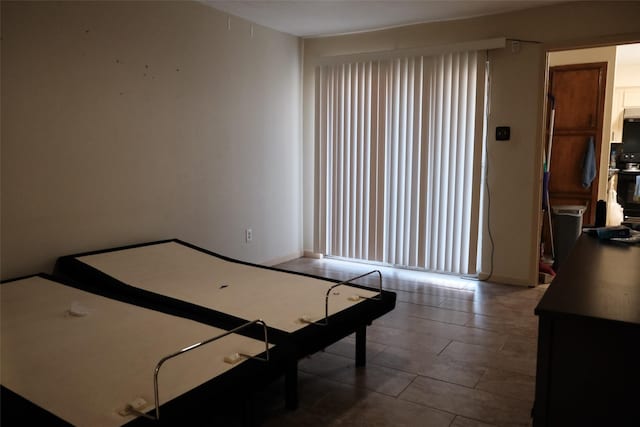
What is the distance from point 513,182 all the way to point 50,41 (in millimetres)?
3691

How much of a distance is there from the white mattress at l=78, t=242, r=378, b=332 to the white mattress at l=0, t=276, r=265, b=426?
0.30 meters

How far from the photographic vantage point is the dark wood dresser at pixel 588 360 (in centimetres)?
140

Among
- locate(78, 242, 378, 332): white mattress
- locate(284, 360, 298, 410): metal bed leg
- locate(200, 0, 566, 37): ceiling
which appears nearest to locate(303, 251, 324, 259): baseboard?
locate(78, 242, 378, 332): white mattress

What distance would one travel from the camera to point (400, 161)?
4.80m

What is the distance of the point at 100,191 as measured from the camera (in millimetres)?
3369

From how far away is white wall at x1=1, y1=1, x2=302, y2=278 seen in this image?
2.95m

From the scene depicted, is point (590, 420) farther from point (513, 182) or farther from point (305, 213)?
point (305, 213)

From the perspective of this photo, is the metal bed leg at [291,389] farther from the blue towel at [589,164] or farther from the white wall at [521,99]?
the blue towel at [589,164]

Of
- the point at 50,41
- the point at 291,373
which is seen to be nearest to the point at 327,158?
the point at 50,41

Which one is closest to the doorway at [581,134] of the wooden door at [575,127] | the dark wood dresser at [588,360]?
the wooden door at [575,127]

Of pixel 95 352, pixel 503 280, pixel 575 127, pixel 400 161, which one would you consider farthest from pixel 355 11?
pixel 95 352

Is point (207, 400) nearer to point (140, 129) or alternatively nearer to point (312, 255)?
point (140, 129)

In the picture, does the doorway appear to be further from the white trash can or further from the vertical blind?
the vertical blind

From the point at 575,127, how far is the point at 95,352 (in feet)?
17.2
